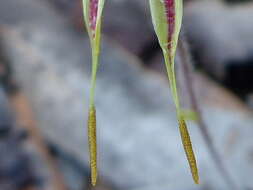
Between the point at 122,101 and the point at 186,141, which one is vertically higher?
the point at 186,141

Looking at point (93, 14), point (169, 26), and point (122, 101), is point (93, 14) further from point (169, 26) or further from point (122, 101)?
point (122, 101)

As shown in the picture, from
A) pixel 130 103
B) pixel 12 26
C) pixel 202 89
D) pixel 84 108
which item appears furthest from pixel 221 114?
pixel 12 26

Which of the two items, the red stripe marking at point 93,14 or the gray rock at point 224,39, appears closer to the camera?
the red stripe marking at point 93,14

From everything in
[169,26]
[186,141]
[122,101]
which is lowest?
[122,101]

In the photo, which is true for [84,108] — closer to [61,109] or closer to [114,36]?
Answer: [61,109]

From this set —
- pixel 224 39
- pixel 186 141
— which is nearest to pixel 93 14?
pixel 186 141

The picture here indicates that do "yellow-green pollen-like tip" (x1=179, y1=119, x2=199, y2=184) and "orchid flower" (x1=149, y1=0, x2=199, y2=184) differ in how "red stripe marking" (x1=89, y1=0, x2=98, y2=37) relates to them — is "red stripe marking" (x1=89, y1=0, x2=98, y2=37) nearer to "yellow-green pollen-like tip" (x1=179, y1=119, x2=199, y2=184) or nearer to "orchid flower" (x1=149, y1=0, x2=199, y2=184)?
"orchid flower" (x1=149, y1=0, x2=199, y2=184)

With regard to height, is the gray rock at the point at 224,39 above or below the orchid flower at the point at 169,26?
below

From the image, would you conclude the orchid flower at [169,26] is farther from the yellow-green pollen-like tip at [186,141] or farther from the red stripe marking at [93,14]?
the red stripe marking at [93,14]

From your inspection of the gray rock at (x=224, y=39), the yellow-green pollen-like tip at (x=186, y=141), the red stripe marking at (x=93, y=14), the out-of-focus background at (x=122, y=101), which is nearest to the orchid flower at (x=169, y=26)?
the yellow-green pollen-like tip at (x=186, y=141)
